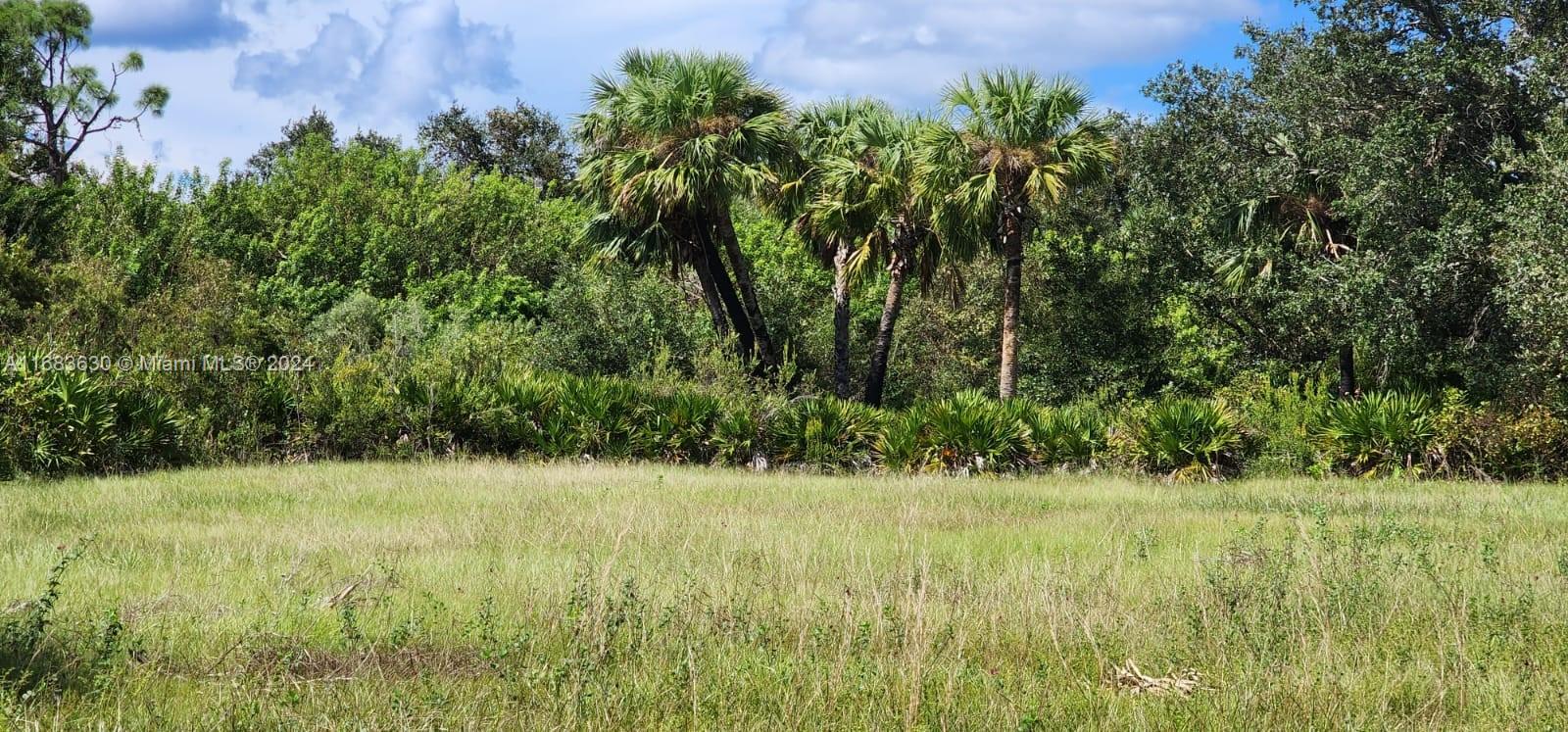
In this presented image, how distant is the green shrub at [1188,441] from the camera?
57.2 ft

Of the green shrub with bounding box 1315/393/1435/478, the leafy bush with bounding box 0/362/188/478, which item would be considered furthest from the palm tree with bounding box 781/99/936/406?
the leafy bush with bounding box 0/362/188/478

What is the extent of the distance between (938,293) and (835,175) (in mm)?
5655

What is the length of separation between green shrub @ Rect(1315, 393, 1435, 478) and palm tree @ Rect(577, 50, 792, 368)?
9.61 metres

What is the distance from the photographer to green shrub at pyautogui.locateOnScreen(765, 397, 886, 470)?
18344 mm

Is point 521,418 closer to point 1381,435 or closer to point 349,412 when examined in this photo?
point 349,412

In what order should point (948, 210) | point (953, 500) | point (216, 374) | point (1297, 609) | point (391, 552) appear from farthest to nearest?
point (948, 210) → point (216, 374) → point (953, 500) → point (391, 552) → point (1297, 609)

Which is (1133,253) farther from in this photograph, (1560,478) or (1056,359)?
(1560,478)

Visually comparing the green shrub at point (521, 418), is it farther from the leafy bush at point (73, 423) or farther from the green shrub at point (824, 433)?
the leafy bush at point (73, 423)

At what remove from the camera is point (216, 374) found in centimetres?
1664

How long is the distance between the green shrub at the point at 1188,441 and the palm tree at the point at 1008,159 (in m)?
4.53

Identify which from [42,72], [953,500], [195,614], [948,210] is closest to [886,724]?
[195,614]

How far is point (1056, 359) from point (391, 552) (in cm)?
2051

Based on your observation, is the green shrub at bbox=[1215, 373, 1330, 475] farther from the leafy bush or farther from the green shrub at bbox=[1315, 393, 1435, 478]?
the leafy bush

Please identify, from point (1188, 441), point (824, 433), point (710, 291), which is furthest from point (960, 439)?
point (710, 291)
